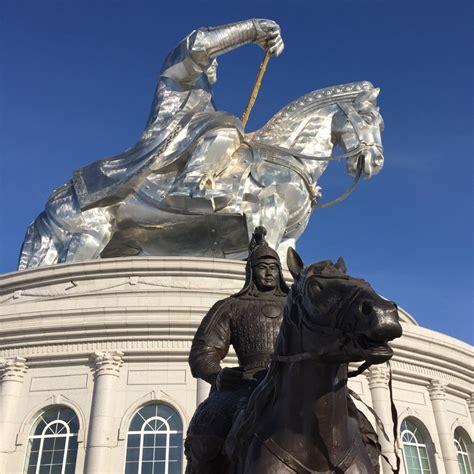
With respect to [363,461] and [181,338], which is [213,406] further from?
[181,338]

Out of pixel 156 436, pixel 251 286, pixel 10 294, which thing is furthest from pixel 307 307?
pixel 10 294

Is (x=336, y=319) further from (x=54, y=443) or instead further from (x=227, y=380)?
(x=54, y=443)

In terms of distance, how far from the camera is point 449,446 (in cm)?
1163

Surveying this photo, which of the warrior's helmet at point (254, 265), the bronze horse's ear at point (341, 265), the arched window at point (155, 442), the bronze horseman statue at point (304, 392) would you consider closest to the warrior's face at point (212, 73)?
the arched window at point (155, 442)

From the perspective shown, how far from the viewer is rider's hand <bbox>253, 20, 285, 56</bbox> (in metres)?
17.3

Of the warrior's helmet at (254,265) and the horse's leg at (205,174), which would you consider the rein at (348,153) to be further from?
the warrior's helmet at (254,265)

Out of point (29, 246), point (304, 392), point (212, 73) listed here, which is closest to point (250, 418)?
point (304, 392)

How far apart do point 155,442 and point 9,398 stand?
2713 millimetres

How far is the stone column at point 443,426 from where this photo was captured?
1139cm

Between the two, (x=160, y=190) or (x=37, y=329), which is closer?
(x=37, y=329)

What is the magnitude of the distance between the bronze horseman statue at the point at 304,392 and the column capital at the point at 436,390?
383 inches

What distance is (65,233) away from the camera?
15.5 meters

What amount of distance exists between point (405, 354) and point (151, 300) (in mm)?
5129

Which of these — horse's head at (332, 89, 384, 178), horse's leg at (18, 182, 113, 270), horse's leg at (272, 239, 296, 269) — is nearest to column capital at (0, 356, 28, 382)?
horse's leg at (18, 182, 113, 270)
